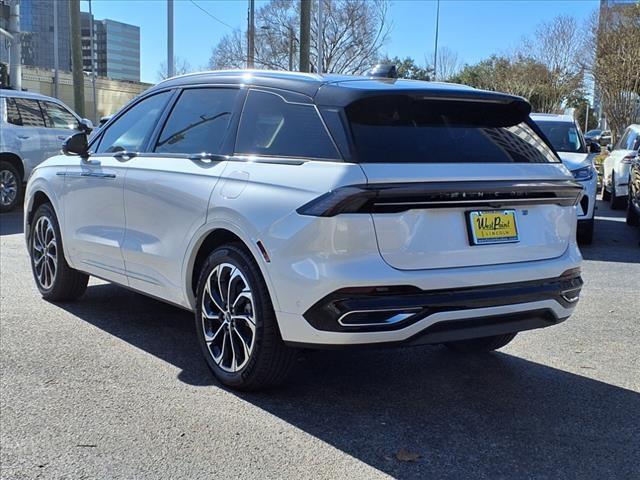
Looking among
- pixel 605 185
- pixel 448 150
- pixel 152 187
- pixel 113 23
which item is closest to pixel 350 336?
pixel 448 150

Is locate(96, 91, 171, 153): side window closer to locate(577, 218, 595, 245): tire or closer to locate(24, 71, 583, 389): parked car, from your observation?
locate(24, 71, 583, 389): parked car

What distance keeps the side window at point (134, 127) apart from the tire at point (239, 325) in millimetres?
1397

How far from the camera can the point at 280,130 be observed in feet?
13.1

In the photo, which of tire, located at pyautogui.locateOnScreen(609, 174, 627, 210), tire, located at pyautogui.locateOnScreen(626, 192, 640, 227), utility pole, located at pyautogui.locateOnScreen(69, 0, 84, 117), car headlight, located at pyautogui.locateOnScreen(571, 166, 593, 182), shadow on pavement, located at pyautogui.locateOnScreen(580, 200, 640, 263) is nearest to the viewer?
shadow on pavement, located at pyautogui.locateOnScreen(580, 200, 640, 263)

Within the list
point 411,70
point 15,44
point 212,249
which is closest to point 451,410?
point 212,249

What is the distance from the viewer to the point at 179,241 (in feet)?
14.4

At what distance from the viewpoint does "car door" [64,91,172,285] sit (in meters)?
5.09

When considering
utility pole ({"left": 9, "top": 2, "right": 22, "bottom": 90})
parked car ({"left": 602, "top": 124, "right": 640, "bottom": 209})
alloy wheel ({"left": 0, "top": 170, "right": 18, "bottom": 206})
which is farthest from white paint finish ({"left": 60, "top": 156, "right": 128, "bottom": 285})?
utility pole ({"left": 9, "top": 2, "right": 22, "bottom": 90})

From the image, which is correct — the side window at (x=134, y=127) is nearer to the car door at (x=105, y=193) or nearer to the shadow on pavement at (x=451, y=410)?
the car door at (x=105, y=193)

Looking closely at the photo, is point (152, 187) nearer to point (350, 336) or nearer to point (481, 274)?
point (350, 336)

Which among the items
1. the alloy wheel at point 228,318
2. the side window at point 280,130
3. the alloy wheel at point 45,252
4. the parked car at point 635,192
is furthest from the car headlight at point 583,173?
the alloy wheel at point 228,318

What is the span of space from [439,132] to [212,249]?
148 cm

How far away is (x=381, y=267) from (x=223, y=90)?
178 centimetres

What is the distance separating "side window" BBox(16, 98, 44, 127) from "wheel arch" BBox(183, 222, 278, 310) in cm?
997
